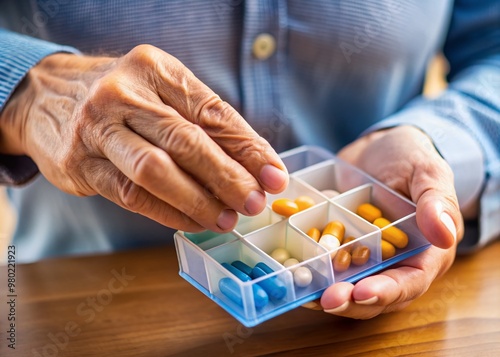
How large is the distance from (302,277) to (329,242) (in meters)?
0.07

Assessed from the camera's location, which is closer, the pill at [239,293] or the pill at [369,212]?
the pill at [239,293]

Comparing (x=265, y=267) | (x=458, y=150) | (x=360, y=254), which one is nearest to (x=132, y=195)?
(x=265, y=267)

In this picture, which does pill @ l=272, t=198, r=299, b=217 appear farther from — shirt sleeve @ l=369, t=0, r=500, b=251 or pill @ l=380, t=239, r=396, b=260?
shirt sleeve @ l=369, t=0, r=500, b=251

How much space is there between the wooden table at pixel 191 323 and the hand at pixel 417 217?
0.04 m

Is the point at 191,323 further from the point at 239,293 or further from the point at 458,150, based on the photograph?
the point at 458,150

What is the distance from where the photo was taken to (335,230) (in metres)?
0.73

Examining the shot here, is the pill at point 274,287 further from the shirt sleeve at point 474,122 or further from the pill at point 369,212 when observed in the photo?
the shirt sleeve at point 474,122

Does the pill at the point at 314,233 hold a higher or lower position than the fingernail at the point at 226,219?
lower

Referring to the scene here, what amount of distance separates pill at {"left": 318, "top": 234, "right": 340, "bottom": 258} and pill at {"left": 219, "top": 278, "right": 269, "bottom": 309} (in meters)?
0.10

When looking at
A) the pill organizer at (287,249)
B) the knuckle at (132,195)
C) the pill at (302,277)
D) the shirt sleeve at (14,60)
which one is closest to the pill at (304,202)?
the pill organizer at (287,249)

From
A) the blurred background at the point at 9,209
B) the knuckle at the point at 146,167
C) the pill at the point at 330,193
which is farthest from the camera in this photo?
the blurred background at the point at 9,209

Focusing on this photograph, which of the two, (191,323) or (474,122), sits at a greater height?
(474,122)

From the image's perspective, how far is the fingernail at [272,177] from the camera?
629mm

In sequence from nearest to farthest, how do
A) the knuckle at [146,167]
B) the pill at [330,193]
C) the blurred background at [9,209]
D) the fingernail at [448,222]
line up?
the knuckle at [146,167] → the fingernail at [448,222] → the pill at [330,193] → the blurred background at [9,209]
